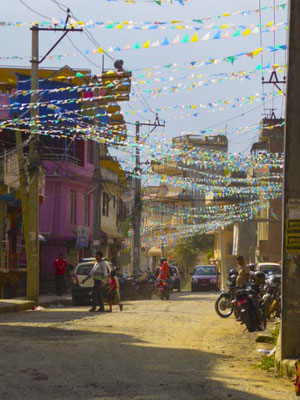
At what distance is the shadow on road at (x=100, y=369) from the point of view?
28.9ft

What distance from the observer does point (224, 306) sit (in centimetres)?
2281

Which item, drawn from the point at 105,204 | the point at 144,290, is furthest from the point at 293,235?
the point at 105,204

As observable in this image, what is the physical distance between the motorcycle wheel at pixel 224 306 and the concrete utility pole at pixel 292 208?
1149 centimetres

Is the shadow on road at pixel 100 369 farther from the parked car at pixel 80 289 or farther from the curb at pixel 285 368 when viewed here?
the parked car at pixel 80 289

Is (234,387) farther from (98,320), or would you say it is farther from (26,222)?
(26,222)

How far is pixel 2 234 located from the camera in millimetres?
33938

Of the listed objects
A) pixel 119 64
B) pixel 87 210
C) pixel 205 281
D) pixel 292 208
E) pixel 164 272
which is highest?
pixel 119 64

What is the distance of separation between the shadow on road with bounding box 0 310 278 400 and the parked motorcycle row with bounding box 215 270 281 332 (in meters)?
3.32

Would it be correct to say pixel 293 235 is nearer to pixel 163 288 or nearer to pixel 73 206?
pixel 163 288

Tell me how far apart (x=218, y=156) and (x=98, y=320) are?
11.7m

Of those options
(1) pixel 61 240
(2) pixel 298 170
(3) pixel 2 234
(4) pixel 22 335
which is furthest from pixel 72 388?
(1) pixel 61 240

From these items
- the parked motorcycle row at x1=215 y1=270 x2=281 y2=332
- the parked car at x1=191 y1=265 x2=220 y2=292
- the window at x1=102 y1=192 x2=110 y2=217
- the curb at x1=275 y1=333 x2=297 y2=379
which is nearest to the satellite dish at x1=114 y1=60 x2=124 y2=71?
the parked car at x1=191 y1=265 x2=220 y2=292

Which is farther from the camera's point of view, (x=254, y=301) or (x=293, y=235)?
(x=254, y=301)

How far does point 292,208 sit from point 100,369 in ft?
10.7
